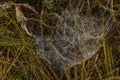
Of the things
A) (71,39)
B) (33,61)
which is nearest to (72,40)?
(71,39)

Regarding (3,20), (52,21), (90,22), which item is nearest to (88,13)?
(90,22)

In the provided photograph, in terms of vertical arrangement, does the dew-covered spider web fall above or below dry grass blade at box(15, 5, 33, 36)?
below

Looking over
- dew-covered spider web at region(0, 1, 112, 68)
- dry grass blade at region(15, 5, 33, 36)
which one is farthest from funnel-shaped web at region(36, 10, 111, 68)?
dry grass blade at region(15, 5, 33, 36)

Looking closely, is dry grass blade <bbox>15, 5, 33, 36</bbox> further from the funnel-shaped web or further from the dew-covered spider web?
the funnel-shaped web

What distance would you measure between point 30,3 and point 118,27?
553 millimetres

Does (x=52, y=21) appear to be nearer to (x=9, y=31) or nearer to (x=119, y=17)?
(x=9, y=31)

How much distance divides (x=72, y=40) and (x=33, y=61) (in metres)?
0.26

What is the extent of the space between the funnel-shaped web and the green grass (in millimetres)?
42

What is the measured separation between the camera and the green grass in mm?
2166

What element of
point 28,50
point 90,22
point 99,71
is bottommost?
point 99,71

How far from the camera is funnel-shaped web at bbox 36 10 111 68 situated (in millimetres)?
2146

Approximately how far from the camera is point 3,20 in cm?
224

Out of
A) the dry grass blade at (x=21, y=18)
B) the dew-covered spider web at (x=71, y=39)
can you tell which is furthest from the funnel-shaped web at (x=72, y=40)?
the dry grass blade at (x=21, y=18)

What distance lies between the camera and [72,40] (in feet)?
7.06
